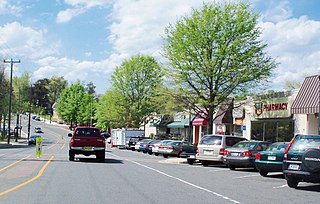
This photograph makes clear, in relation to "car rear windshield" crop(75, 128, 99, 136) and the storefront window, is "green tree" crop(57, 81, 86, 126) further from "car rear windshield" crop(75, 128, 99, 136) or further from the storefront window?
"car rear windshield" crop(75, 128, 99, 136)

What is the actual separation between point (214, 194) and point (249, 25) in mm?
21961

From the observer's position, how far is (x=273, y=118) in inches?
1342

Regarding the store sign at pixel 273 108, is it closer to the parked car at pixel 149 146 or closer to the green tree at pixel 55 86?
the parked car at pixel 149 146

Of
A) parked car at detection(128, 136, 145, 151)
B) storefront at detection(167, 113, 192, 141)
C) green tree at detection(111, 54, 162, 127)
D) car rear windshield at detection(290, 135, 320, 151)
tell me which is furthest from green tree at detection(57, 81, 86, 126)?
car rear windshield at detection(290, 135, 320, 151)

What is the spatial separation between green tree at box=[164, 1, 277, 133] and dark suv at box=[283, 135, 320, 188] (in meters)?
17.4

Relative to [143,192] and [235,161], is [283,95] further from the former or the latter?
[143,192]

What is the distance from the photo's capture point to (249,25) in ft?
106

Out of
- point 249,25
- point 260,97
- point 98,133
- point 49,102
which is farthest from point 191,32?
point 49,102

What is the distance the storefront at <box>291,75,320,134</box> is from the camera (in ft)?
87.0

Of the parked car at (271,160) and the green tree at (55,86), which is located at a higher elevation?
the green tree at (55,86)

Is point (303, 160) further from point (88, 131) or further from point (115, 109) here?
point (115, 109)

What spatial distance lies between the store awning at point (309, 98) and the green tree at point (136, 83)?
3798 centimetres

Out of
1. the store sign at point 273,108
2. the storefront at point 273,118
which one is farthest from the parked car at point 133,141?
the store sign at point 273,108

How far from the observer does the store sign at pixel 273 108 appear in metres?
32.2
